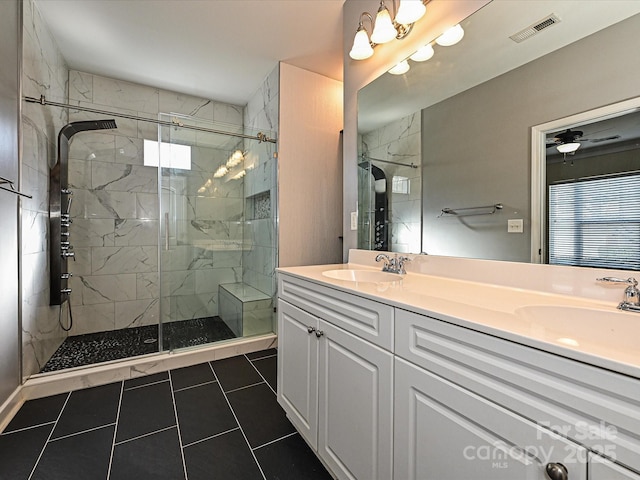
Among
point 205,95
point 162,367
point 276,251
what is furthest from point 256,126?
point 162,367

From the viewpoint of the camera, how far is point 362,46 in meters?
1.75

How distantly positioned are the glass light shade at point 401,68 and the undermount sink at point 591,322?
54.4 inches

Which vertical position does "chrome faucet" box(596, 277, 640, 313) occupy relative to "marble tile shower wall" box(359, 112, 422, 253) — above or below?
below

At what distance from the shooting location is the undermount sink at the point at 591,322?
733 millimetres

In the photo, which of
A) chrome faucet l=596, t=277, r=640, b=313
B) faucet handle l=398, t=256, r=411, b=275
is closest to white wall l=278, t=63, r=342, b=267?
faucet handle l=398, t=256, r=411, b=275

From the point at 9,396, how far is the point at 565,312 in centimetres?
265

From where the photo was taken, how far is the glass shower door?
95.4 inches

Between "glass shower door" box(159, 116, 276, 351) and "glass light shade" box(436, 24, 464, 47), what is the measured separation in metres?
1.70

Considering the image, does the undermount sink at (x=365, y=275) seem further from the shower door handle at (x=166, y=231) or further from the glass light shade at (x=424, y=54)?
the shower door handle at (x=166, y=231)

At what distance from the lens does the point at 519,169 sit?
112 centimetres

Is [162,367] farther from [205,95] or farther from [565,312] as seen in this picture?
[205,95]

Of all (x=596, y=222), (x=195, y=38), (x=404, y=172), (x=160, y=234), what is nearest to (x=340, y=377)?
(x=596, y=222)

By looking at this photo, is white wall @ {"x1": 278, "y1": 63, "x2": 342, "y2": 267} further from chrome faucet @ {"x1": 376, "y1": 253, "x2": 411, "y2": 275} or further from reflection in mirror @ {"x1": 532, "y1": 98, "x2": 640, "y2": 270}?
reflection in mirror @ {"x1": 532, "y1": 98, "x2": 640, "y2": 270}

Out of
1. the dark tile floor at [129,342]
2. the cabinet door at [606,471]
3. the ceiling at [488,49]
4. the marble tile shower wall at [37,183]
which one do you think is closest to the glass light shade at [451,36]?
the ceiling at [488,49]
